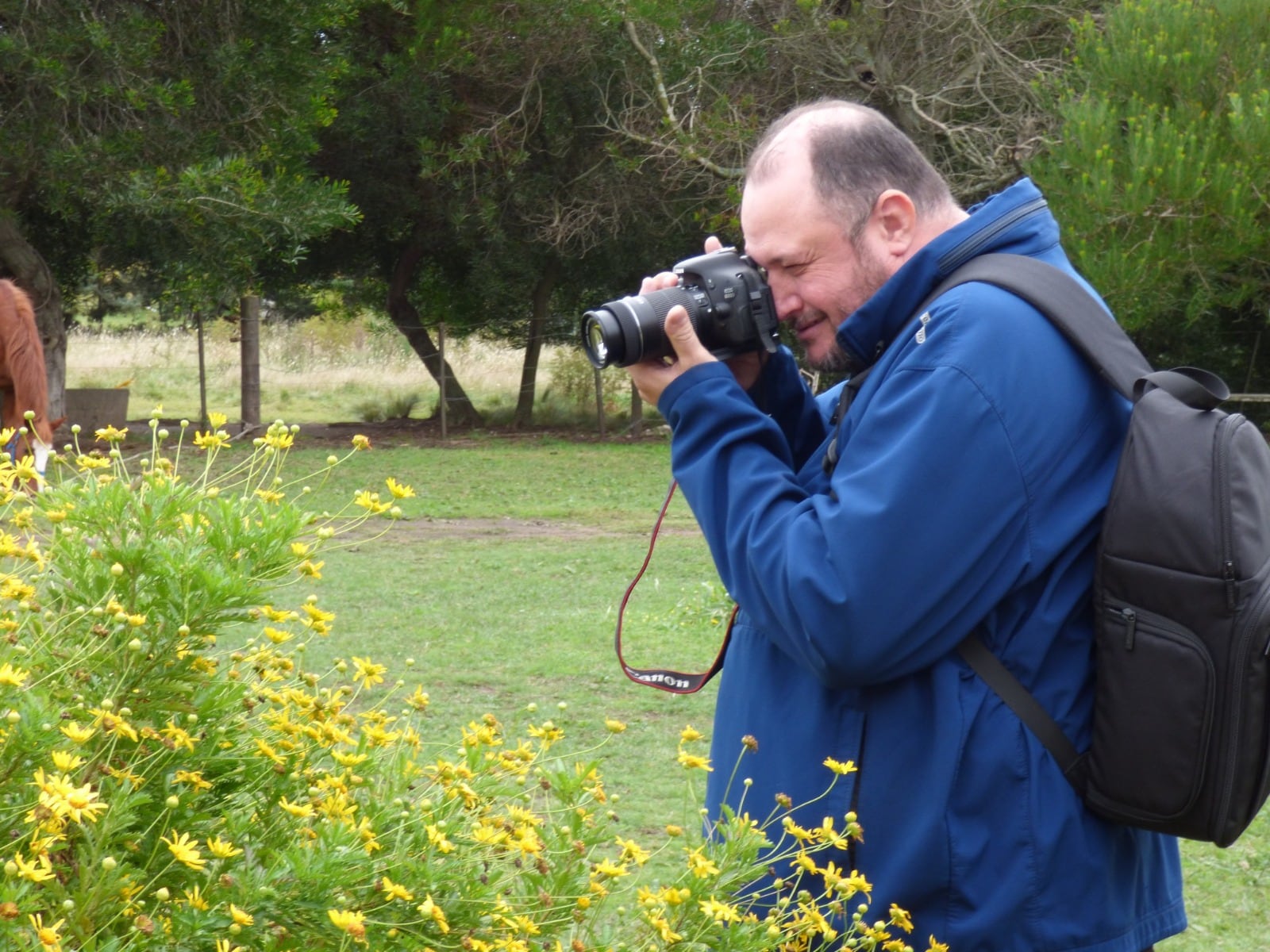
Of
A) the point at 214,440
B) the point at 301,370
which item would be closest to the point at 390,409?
the point at 301,370

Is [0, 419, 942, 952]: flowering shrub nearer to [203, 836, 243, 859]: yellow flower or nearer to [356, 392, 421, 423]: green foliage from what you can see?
[203, 836, 243, 859]: yellow flower

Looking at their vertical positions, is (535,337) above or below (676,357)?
above

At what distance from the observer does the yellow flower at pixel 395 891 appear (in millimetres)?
1274

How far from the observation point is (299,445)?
16719mm

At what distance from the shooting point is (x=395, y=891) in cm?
127

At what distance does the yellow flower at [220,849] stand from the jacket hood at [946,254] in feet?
3.44

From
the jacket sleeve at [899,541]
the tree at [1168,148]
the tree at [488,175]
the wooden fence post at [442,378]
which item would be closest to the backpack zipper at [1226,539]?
the jacket sleeve at [899,541]

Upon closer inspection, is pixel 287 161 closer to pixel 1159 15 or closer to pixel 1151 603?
pixel 1159 15

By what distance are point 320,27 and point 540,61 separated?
305 centimetres

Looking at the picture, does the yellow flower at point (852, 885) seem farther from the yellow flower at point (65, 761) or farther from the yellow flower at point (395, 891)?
the yellow flower at point (65, 761)

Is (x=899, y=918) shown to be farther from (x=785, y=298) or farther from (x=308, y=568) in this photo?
(x=785, y=298)

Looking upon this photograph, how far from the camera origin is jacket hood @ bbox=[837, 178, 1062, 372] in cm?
188

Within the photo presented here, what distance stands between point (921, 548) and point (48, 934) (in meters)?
1.00

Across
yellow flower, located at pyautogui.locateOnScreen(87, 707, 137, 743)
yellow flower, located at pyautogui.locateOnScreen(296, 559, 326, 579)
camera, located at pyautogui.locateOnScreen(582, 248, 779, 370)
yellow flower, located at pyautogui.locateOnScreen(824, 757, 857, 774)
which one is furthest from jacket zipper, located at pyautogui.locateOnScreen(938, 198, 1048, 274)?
yellow flower, located at pyautogui.locateOnScreen(87, 707, 137, 743)
